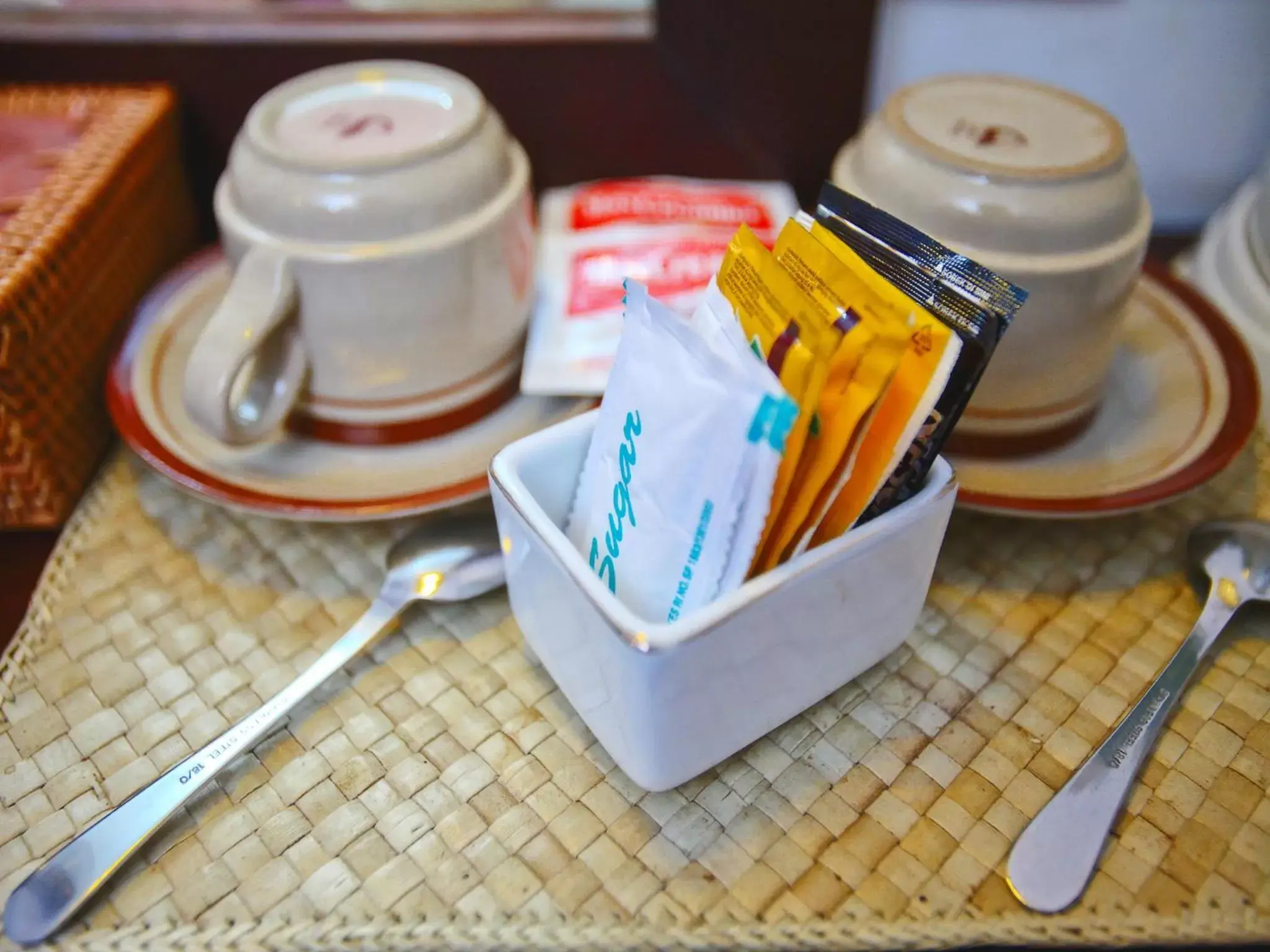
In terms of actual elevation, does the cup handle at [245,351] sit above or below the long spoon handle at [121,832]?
above

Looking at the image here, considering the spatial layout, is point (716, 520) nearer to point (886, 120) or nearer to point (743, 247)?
point (743, 247)

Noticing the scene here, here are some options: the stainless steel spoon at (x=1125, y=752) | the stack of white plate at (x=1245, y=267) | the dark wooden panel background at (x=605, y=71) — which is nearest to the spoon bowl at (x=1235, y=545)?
the stainless steel spoon at (x=1125, y=752)

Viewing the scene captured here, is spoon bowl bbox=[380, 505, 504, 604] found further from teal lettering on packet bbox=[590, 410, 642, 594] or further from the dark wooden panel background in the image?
the dark wooden panel background

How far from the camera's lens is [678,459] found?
1.12ft

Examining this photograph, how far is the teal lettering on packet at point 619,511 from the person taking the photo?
37cm

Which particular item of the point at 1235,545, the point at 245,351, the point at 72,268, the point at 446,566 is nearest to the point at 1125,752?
the point at 1235,545

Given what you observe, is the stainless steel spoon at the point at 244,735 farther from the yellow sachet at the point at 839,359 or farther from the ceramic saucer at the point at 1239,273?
the ceramic saucer at the point at 1239,273

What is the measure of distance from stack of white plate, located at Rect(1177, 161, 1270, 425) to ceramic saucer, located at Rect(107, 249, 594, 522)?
421 millimetres

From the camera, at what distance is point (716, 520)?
0.34m

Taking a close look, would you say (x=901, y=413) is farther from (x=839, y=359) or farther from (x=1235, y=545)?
(x=1235, y=545)

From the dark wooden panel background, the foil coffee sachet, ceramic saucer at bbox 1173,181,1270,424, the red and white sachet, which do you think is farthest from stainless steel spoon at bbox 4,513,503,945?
ceramic saucer at bbox 1173,181,1270,424

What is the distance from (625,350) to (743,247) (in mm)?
61

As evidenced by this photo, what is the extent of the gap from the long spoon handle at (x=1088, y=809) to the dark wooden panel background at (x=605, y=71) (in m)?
0.42

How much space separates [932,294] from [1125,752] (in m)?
0.21
